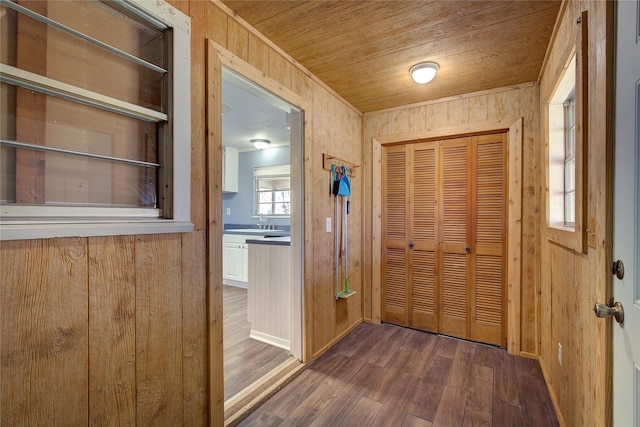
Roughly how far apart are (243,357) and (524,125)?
333 centimetres

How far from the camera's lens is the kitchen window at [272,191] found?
17.5 ft

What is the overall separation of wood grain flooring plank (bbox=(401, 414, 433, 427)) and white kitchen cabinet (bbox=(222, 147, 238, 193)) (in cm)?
461

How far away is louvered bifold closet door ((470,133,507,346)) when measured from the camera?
9.18ft

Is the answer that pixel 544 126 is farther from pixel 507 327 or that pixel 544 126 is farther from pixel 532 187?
pixel 507 327

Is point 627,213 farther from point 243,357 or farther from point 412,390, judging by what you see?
point 243,357

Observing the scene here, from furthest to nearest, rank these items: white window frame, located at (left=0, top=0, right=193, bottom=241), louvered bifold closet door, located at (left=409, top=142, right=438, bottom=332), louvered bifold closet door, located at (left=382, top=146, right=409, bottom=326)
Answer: louvered bifold closet door, located at (left=382, top=146, right=409, bottom=326)
louvered bifold closet door, located at (left=409, top=142, right=438, bottom=332)
white window frame, located at (left=0, top=0, right=193, bottom=241)


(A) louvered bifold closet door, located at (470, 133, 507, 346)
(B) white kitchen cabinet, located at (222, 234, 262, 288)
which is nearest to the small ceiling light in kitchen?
(B) white kitchen cabinet, located at (222, 234, 262, 288)

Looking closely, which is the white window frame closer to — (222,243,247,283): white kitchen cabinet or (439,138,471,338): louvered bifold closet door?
(439,138,471,338): louvered bifold closet door

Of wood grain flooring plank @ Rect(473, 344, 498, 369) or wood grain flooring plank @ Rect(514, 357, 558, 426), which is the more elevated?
wood grain flooring plank @ Rect(514, 357, 558, 426)

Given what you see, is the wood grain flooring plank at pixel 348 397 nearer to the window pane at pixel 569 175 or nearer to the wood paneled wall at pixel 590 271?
the wood paneled wall at pixel 590 271

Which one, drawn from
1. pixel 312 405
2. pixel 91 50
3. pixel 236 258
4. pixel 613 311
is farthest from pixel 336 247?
pixel 236 258

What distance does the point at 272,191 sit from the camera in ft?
18.0

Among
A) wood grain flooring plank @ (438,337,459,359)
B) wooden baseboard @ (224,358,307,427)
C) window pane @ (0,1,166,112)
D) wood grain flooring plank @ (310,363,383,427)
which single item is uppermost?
window pane @ (0,1,166,112)

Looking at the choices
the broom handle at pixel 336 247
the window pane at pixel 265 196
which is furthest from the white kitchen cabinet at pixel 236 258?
the broom handle at pixel 336 247
